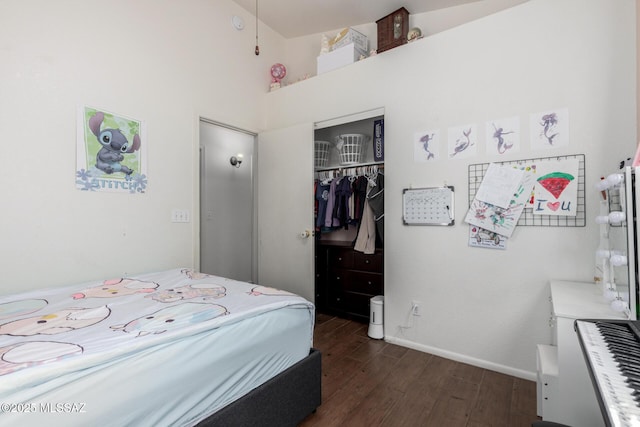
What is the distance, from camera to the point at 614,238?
149cm

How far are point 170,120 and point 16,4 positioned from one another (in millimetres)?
1030

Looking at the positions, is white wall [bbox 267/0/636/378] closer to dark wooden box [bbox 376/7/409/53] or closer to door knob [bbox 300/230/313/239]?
dark wooden box [bbox 376/7/409/53]

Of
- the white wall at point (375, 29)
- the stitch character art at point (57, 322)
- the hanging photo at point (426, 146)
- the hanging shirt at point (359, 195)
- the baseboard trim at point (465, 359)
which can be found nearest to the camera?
the stitch character art at point (57, 322)

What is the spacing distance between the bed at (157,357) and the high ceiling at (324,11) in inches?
105

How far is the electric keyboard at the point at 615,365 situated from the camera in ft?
1.78

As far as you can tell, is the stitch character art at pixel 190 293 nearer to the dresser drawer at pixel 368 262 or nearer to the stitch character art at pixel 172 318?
the stitch character art at pixel 172 318

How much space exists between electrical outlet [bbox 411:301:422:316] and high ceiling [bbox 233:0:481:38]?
→ 255cm

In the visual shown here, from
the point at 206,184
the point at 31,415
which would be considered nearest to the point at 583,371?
the point at 31,415

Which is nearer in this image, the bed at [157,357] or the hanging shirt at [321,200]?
the bed at [157,357]

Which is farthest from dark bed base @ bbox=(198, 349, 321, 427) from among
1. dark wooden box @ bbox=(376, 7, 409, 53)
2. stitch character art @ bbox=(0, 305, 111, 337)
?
dark wooden box @ bbox=(376, 7, 409, 53)

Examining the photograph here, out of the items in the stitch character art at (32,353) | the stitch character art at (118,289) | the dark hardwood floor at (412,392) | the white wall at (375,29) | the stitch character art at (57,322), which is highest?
the white wall at (375,29)

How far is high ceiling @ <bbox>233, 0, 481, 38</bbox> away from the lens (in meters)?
2.62

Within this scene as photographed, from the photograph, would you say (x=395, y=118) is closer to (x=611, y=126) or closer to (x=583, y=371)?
(x=611, y=126)

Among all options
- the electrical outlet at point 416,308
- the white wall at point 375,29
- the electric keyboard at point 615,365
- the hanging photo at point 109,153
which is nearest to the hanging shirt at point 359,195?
the electrical outlet at point 416,308
